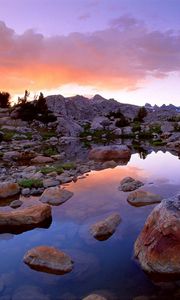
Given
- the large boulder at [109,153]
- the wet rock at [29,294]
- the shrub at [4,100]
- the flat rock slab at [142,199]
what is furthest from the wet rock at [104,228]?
the shrub at [4,100]

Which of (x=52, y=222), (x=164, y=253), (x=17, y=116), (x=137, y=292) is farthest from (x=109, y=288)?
(x=17, y=116)

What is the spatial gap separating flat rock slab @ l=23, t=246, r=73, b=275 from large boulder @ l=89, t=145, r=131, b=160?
72.1 feet

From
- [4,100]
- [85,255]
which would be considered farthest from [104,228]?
[4,100]

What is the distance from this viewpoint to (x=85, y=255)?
10.7 meters

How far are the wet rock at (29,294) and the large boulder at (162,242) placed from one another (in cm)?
275

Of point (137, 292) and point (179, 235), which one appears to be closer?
point (137, 292)

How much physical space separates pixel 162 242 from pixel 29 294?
11.6 feet

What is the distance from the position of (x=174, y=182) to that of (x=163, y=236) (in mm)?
11484

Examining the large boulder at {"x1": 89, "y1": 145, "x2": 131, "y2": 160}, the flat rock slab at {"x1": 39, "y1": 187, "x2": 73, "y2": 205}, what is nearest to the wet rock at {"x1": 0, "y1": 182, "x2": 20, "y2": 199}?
the flat rock slab at {"x1": 39, "y1": 187, "x2": 73, "y2": 205}

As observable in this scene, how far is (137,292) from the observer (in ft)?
28.1

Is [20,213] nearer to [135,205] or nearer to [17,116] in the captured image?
[135,205]

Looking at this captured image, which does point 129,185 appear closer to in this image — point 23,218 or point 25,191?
point 25,191

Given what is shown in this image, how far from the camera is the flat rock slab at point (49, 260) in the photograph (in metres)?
9.69

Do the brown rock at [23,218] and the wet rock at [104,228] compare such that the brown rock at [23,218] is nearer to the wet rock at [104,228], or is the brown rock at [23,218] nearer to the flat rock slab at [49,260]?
the wet rock at [104,228]
